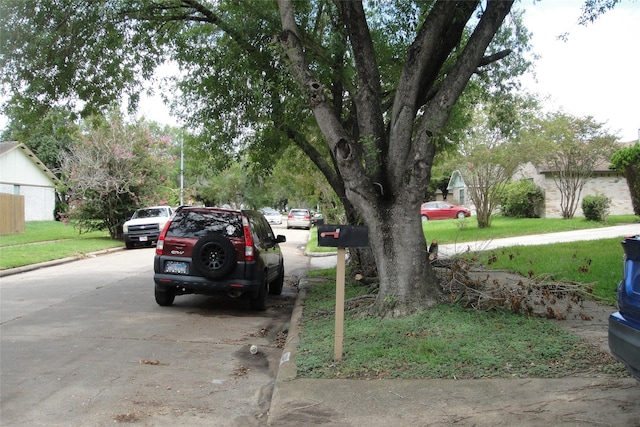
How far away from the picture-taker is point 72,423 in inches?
169

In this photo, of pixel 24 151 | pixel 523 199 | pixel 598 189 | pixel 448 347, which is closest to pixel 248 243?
pixel 448 347

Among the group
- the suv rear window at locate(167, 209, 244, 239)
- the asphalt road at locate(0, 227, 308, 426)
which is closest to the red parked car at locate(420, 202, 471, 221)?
the asphalt road at locate(0, 227, 308, 426)

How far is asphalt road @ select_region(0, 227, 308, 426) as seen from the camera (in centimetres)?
461

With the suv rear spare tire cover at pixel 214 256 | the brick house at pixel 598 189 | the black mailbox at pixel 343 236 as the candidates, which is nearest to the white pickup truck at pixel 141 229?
the suv rear spare tire cover at pixel 214 256

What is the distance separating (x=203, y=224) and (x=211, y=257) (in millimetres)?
750

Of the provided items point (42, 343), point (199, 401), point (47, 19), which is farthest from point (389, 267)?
point (47, 19)

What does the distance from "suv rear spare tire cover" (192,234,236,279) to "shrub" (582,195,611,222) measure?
66.7 ft

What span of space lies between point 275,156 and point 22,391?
8432mm

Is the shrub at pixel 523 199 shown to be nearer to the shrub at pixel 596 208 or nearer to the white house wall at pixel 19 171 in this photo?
the shrub at pixel 596 208

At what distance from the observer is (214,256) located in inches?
332

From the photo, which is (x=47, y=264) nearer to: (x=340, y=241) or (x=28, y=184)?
(x=340, y=241)

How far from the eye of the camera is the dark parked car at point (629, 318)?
3482 mm

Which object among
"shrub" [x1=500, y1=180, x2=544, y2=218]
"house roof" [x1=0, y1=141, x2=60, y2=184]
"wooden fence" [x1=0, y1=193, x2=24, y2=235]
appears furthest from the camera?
"house roof" [x1=0, y1=141, x2=60, y2=184]

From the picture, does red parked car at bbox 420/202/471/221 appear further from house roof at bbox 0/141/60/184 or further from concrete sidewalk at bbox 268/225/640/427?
concrete sidewalk at bbox 268/225/640/427
